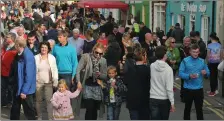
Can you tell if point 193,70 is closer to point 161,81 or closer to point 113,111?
point 161,81

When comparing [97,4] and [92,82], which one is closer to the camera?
[92,82]

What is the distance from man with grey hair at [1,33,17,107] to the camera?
40.1ft

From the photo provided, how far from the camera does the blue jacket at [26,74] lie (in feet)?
34.6

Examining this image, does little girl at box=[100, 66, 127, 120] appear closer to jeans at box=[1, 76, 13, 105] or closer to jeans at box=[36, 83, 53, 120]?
jeans at box=[36, 83, 53, 120]

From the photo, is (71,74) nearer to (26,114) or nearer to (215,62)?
(26,114)

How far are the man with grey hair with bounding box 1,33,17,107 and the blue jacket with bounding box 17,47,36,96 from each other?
1398 millimetres

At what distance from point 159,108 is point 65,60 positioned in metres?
2.82

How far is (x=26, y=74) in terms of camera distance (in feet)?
34.6

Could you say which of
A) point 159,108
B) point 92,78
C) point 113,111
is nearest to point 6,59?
point 92,78

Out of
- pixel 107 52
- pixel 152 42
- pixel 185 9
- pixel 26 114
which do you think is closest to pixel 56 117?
pixel 26 114

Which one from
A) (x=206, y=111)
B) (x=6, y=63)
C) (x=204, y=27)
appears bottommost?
(x=206, y=111)

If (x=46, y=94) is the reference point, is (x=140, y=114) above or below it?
below

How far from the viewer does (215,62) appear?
15664 mm

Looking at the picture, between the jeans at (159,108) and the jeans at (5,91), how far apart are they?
14.0ft
